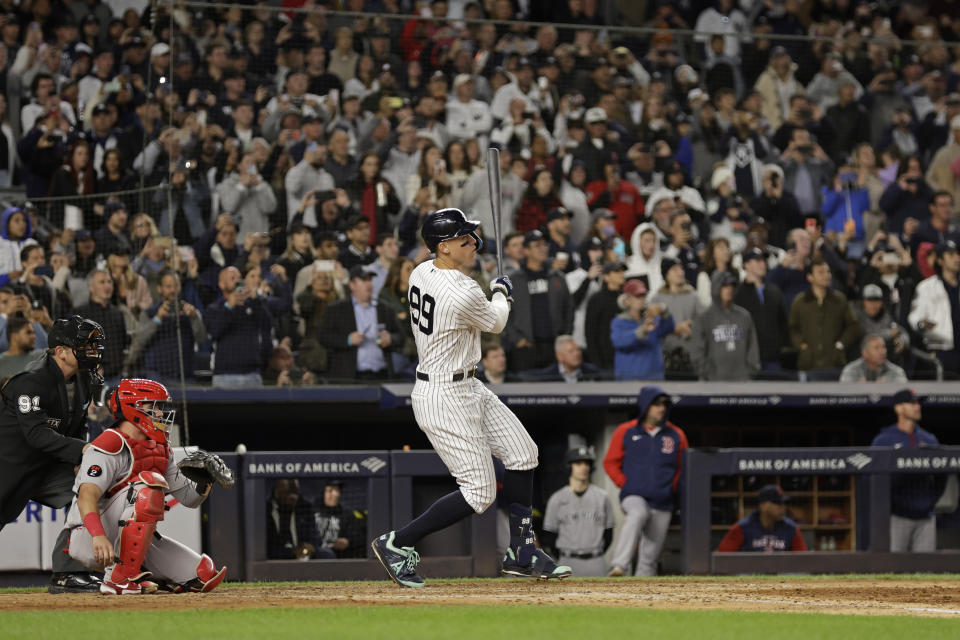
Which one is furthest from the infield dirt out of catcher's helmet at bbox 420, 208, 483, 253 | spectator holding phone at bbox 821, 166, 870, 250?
spectator holding phone at bbox 821, 166, 870, 250

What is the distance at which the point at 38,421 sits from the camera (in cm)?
693

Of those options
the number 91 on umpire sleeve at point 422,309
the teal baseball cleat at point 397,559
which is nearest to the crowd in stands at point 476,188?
the teal baseball cleat at point 397,559

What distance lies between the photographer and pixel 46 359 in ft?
23.4

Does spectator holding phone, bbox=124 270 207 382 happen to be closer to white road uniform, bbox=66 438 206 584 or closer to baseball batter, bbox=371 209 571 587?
white road uniform, bbox=66 438 206 584

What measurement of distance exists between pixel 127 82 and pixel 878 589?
8.62 m

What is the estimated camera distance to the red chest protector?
21.1 feet

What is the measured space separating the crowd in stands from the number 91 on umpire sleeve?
4.45 meters

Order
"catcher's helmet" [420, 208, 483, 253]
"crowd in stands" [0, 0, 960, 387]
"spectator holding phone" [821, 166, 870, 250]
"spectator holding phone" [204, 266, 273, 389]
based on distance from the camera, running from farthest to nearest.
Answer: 1. "spectator holding phone" [821, 166, 870, 250]
2. "crowd in stands" [0, 0, 960, 387]
3. "spectator holding phone" [204, 266, 273, 389]
4. "catcher's helmet" [420, 208, 483, 253]

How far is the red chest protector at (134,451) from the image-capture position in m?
6.44

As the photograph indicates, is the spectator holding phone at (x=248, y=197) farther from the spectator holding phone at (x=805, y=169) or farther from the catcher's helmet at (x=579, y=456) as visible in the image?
the spectator holding phone at (x=805, y=169)

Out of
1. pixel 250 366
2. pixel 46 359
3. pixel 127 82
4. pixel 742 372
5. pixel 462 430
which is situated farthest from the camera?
pixel 127 82

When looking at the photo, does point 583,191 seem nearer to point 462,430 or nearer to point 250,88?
point 250,88

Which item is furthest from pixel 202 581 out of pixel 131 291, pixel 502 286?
pixel 131 291

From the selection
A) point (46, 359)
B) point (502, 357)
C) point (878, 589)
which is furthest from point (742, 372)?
point (46, 359)
